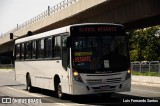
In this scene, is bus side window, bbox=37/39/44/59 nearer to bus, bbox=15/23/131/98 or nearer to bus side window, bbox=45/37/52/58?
bus side window, bbox=45/37/52/58

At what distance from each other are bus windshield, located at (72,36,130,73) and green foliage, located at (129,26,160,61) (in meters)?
64.0

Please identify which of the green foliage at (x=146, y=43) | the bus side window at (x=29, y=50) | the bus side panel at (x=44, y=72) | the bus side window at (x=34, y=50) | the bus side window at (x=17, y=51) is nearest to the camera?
the bus side panel at (x=44, y=72)

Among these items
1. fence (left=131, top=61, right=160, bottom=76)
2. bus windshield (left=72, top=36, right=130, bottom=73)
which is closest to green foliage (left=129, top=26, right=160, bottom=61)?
fence (left=131, top=61, right=160, bottom=76)

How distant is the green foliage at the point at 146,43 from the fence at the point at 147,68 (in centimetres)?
4307

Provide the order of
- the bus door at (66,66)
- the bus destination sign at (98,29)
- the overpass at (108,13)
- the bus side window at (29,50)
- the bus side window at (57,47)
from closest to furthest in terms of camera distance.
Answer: the bus door at (66,66)
the bus destination sign at (98,29)
the bus side window at (57,47)
the bus side window at (29,50)
the overpass at (108,13)

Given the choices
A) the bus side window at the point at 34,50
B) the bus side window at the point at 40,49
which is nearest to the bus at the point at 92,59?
the bus side window at the point at 40,49

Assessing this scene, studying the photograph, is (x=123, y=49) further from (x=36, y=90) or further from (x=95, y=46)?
(x=36, y=90)

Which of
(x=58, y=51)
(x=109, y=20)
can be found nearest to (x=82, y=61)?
(x=58, y=51)

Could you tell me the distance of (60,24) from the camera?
48875 mm

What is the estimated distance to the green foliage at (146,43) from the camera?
79.6m

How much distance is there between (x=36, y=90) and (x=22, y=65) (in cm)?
164

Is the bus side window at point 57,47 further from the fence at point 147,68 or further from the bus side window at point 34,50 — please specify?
the fence at point 147,68

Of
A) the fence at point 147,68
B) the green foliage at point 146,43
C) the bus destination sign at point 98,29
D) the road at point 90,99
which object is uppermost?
the green foliage at point 146,43

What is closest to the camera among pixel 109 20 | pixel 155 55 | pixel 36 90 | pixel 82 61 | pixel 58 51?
pixel 82 61
